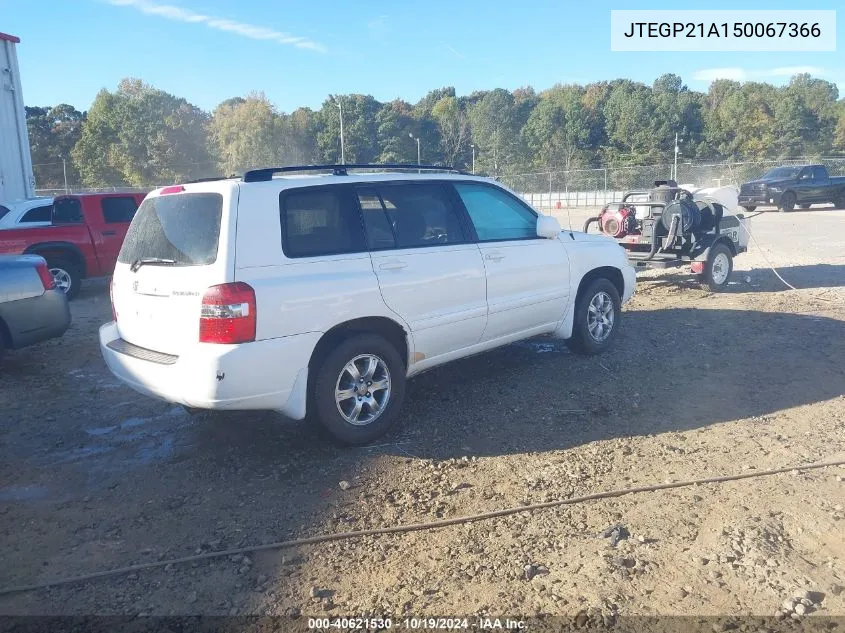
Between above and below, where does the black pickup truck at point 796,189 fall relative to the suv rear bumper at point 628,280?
above

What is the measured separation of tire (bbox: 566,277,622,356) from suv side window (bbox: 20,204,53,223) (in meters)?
9.61

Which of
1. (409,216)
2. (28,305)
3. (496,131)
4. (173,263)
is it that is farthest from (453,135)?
(173,263)

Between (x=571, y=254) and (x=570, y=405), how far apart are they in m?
1.55

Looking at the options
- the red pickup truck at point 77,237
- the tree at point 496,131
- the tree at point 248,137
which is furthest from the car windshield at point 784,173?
the tree at point 496,131

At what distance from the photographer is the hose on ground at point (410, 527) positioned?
10.4 ft

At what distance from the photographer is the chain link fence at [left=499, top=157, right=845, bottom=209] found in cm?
4228

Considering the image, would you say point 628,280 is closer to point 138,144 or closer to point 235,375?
point 235,375

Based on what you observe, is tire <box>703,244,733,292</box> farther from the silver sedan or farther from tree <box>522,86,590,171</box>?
tree <box>522,86,590,171</box>

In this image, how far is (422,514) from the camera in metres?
3.72

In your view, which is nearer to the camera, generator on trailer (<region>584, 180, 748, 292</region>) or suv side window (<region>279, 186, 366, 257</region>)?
suv side window (<region>279, 186, 366, 257</region>)

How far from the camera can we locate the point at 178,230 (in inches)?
171

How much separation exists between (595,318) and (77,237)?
901cm

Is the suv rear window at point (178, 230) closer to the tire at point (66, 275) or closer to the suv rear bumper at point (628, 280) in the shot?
the suv rear bumper at point (628, 280)

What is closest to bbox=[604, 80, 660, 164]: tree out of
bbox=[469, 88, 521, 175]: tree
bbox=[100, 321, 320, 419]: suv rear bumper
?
bbox=[469, 88, 521, 175]: tree
